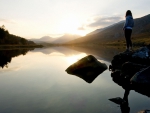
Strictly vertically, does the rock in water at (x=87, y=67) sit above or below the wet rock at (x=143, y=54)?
below

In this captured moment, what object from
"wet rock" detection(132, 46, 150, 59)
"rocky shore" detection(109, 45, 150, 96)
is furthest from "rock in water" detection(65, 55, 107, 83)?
"wet rock" detection(132, 46, 150, 59)

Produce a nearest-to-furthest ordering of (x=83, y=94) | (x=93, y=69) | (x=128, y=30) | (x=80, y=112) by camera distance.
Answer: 1. (x=80, y=112)
2. (x=83, y=94)
3. (x=128, y=30)
4. (x=93, y=69)

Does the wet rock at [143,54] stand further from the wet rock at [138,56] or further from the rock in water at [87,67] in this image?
the rock in water at [87,67]

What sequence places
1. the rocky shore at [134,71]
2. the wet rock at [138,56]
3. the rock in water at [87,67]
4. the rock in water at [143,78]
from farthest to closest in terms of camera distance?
the rock in water at [87,67], the wet rock at [138,56], the rocky shore at [134,71], the rock in water at [143,78]

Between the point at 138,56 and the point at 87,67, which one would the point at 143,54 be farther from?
the point at 87,67

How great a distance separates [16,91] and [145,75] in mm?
8701

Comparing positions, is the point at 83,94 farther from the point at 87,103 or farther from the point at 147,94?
the point at 147,94

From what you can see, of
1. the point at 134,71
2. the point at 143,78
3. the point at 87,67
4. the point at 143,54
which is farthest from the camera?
the point at 87,67

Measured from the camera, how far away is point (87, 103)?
938cm

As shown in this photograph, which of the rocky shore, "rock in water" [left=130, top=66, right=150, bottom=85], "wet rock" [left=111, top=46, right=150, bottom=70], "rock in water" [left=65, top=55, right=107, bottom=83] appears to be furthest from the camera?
"rock in water" [left=65, top=55, right=107, bottom=83]

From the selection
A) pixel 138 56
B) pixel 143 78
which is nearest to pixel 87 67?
pixel 138 56

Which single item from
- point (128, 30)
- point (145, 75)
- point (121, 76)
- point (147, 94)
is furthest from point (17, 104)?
point (128, 30)

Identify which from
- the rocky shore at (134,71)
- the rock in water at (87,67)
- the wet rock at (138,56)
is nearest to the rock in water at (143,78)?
the rocky shore at (134,71)

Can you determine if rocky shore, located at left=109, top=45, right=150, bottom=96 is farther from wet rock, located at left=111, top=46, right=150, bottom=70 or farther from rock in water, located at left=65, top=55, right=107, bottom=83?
rock in water, located at left=65, top=55, right=107, bottom=83
